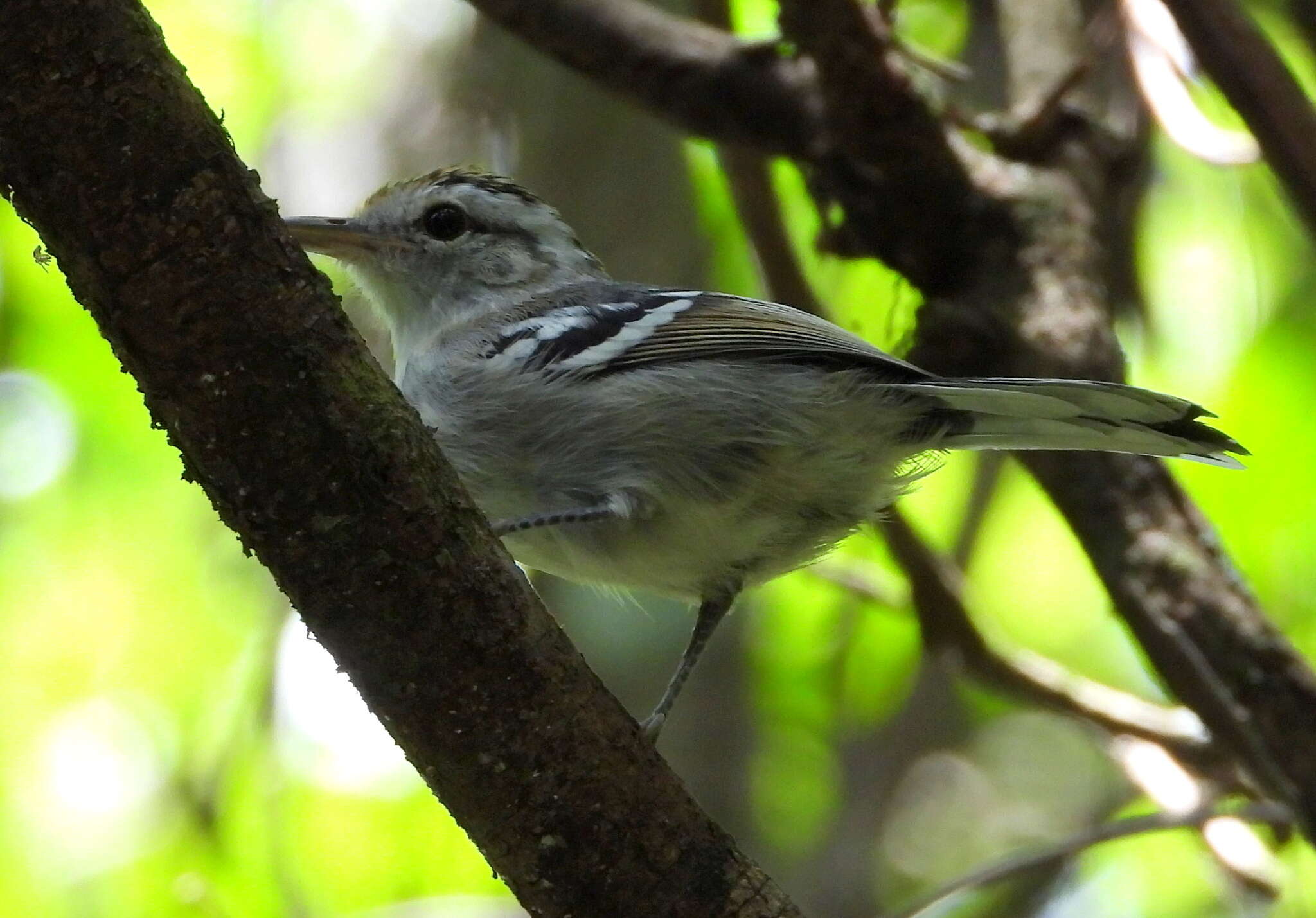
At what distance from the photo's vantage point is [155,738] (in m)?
5.09

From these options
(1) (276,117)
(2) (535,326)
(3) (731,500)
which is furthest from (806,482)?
(1) (276,117)

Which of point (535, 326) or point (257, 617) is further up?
point (257, 617)

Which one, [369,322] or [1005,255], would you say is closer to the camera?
[1005,255]

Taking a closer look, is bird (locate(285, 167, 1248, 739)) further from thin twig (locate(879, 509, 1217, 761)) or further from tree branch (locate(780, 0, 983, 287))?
thin twig (locate(879, 509, 1217, 761))

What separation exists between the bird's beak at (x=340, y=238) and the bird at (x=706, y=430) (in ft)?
1.84

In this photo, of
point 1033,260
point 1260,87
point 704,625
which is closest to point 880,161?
point 1033,260

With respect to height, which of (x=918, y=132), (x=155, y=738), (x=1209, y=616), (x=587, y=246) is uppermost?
(x=587, y=246)

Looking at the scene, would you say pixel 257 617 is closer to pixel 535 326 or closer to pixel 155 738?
pixel 155 738

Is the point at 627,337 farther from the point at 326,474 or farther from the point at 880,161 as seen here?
the point at 326,474

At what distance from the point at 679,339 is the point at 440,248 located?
102cm

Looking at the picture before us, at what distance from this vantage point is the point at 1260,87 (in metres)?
2.23

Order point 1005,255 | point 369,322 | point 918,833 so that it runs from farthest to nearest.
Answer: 1. point 918,833
2. point 369,322
3. point 1005,255

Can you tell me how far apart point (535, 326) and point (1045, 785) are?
A: 11.5 feet

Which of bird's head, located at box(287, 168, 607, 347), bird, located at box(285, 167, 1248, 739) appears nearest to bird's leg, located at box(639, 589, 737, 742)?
bird, located at box(285, 167, 1248, 739)
